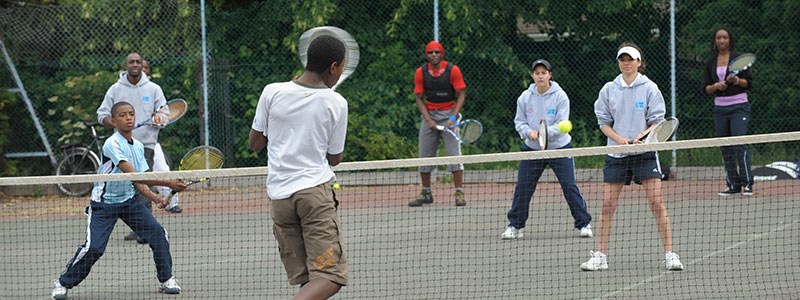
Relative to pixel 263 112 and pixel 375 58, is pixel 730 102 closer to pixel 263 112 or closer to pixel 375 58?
pixel 375 58

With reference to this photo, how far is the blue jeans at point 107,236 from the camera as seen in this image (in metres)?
7.85

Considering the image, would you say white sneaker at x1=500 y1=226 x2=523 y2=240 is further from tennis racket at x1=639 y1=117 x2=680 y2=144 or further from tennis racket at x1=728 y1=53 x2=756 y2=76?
tennis racket at x1=728 y1=53 x2=756 y2=76

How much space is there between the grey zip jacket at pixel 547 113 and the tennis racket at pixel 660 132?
1.47 meters

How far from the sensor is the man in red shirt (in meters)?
12.6

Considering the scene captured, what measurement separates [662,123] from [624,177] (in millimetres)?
446

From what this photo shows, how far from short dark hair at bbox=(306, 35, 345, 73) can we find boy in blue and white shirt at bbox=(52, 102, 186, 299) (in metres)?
2.34

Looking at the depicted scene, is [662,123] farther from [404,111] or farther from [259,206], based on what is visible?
[404,111]

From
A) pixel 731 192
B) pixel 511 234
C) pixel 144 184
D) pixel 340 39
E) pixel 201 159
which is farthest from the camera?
pixel 731 192

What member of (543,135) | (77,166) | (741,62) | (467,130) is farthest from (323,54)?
(77,166)

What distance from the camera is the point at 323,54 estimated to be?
5.64m

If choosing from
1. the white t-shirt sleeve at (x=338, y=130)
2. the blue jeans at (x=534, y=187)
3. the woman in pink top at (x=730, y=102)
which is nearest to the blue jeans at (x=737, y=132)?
the woman in pink top at (x=730, y=102)

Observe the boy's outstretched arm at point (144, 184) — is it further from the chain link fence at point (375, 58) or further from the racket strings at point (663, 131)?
the chain link fence at point (375, 58)

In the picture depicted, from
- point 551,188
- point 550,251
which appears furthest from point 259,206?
point 550,251

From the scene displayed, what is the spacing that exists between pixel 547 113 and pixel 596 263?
2.01 meters
